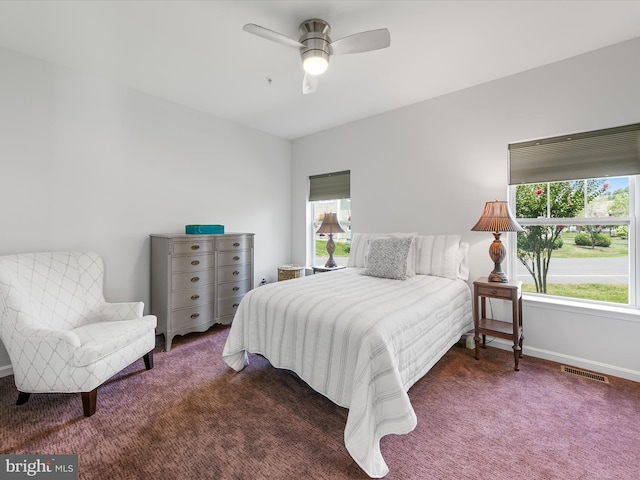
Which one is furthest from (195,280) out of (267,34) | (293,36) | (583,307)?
(583,307)

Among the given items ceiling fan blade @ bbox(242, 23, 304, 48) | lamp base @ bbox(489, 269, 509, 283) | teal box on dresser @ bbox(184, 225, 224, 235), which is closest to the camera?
ceiling fan blade @ bbox(242, 23, 304, 48)

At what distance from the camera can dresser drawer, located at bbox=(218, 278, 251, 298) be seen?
3240 mm

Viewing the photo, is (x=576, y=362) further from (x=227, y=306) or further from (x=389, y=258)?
(x=227, y=306)

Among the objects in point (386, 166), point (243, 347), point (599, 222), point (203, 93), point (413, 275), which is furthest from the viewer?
point (386, 166)

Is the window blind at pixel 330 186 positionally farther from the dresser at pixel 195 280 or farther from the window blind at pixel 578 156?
the window blind at pixel 578 156

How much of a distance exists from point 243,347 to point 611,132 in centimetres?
356

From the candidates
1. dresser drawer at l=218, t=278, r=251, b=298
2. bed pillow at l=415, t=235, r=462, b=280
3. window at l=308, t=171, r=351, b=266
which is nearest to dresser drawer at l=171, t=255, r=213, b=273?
dresser drawer at l=218, t=278, r=251, b=298

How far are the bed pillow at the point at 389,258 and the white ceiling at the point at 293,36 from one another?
164 centimetres

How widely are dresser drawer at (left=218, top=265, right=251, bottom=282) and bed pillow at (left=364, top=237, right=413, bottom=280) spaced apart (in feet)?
4.93

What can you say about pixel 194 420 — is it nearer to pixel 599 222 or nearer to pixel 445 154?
pixel 445 154

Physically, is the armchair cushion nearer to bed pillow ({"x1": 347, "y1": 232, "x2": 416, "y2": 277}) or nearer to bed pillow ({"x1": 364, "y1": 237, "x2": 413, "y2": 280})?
bed pillow ({"x1": 364, "y1": 237, "x2": 413, "y2": 280})

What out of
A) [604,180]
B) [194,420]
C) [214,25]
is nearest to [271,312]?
[194,420]

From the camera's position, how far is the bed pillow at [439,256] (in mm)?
2875

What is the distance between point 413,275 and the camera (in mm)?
2869
